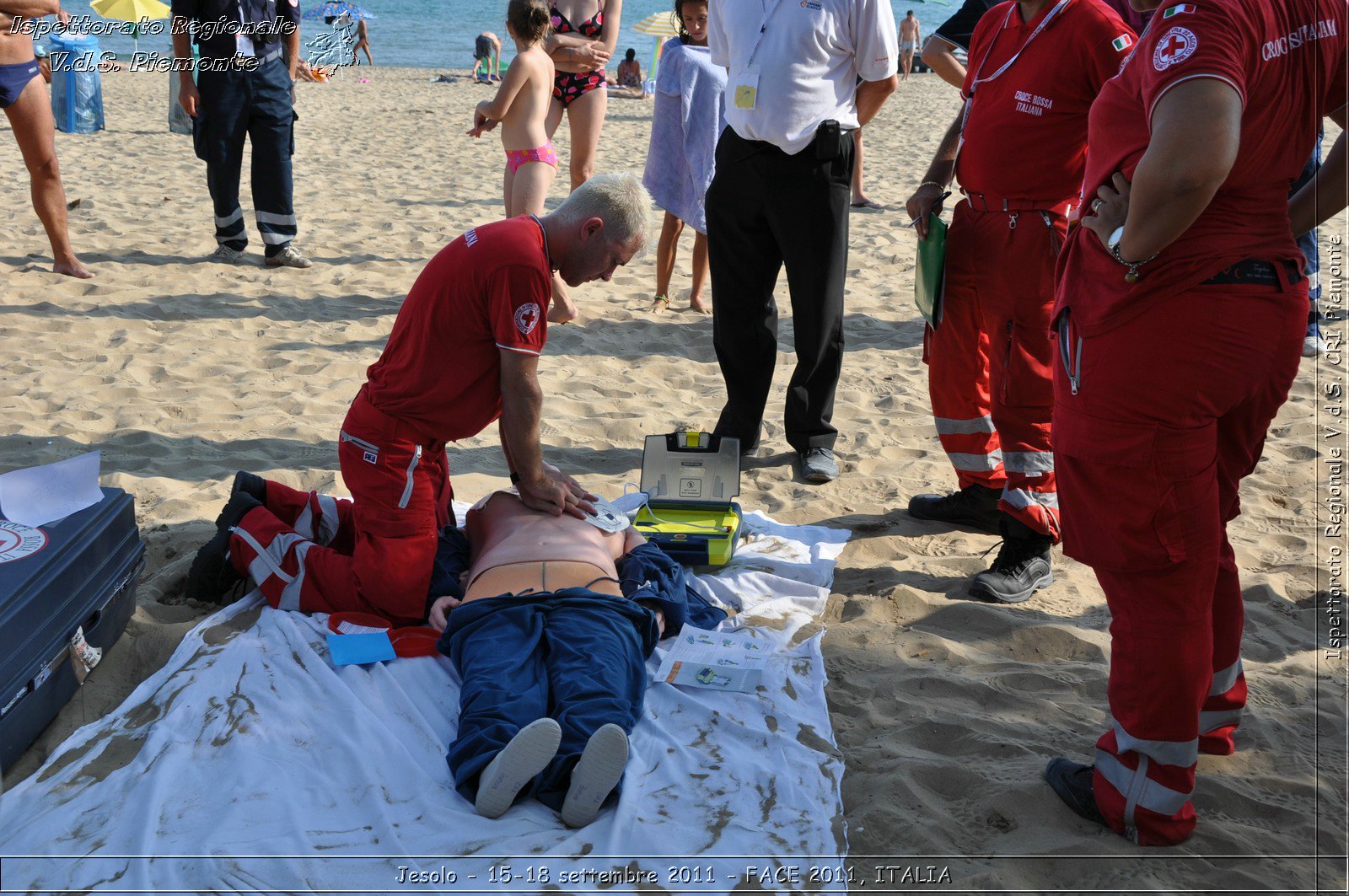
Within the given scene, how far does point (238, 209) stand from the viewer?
7039mm

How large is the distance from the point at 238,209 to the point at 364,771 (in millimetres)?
5623

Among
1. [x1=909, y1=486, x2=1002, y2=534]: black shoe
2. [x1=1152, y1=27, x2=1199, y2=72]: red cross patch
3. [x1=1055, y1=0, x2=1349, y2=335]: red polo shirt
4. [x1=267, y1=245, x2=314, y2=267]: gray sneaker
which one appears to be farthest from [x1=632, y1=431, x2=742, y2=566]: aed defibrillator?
[x1=267, y1=245, x2=314, y2=267]: gray sneaker

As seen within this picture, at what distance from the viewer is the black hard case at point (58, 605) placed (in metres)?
2.47

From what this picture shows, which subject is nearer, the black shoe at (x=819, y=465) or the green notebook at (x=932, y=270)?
the green notebook at (x=932, y=270)

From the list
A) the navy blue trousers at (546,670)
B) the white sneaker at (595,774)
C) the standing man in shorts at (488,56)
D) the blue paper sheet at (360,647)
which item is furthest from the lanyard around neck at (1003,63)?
the standing man in shorts at (488,56)

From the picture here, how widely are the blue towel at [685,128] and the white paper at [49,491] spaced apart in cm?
367

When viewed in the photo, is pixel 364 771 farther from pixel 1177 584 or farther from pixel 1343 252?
pixel 1343 252

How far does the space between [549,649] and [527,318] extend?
950 mm

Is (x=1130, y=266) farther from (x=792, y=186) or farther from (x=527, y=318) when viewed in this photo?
(x=792, y=186)

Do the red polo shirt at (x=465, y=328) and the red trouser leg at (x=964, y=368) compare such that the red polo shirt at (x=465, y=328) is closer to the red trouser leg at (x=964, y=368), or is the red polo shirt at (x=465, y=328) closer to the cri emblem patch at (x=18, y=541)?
the cri emblem patch at (x=18, y=541)

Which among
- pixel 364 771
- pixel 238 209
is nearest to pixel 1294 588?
pixel 364 771

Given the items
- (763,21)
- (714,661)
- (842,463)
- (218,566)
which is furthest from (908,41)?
(218,566)

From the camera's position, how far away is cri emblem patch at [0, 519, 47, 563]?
2.64 m

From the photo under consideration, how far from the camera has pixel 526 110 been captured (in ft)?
18.7
